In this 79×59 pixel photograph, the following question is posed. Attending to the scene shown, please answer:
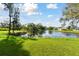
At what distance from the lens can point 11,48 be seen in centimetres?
269

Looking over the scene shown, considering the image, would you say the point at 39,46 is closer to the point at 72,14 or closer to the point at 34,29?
the point at 34,29

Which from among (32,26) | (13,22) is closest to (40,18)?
(32,26)

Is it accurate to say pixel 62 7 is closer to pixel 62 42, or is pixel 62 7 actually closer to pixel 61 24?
pixel 61 24

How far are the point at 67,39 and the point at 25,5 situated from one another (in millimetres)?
608

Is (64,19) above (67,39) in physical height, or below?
above

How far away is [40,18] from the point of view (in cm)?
270

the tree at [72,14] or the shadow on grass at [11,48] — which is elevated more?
the tree at [72,14]

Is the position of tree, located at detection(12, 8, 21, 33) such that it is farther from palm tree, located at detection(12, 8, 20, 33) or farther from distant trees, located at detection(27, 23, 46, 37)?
distant trees, located at detection(27, 23, 46, 37)

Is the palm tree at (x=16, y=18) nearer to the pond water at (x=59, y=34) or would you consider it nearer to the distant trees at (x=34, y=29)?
the distant trees at (x=34, y=29)

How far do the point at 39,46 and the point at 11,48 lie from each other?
1.03ft

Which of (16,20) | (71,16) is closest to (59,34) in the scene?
(71,16)

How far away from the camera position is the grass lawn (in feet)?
8.77

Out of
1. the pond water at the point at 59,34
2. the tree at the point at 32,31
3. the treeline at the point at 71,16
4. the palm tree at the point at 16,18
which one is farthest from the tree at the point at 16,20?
the treeline at the point at 71,16

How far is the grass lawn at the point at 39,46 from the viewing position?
8.77ft
